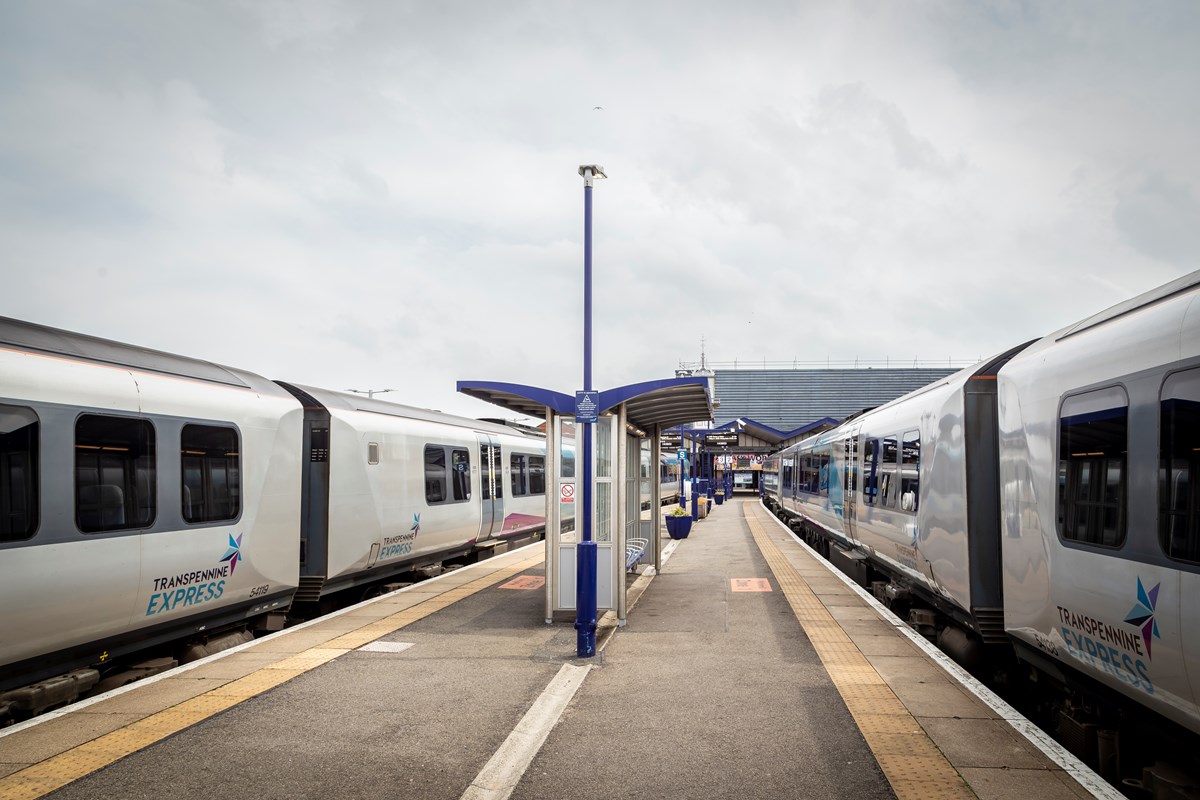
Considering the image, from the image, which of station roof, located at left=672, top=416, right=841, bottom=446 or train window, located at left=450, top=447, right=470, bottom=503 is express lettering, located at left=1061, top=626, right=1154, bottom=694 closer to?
train window, located at left=450, top=447, right=470, bottom=503

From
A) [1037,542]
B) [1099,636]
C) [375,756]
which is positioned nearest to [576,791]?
[375,756]

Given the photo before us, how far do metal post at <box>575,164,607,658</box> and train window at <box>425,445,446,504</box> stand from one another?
14.7 feet

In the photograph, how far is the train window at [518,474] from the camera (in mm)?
17703

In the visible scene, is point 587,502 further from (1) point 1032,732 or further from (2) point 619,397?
(1) point 1032,732

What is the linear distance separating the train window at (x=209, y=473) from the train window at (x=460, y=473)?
6.12 m

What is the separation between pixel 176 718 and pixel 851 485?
1057 centimetres

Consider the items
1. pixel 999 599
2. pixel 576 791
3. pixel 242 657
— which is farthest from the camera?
pixel 242 657

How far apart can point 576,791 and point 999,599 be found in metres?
4.18

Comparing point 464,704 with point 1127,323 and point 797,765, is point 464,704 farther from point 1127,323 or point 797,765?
point 1127,323

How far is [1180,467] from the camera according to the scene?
410 cm

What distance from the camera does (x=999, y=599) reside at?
681 centimetres

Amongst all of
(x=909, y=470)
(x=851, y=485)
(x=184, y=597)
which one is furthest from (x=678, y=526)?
(x=184, y=597)

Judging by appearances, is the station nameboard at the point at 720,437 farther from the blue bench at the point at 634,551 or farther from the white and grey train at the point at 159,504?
the white and grey train at the point at 159,504

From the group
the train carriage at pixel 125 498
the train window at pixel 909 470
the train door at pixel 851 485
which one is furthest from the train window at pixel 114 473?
the train door at pixel 851 485
